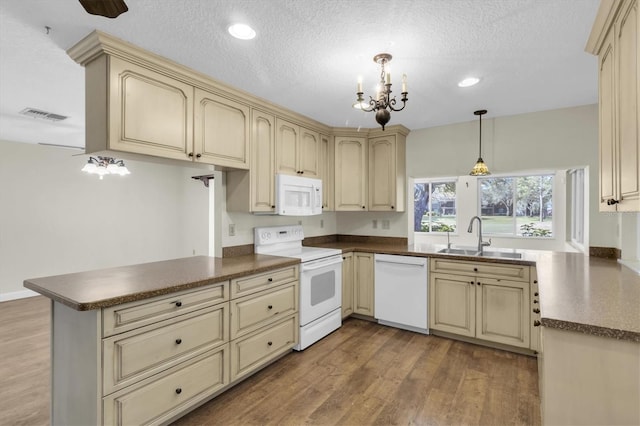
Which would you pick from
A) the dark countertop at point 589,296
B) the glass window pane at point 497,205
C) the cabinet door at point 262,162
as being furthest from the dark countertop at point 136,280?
the glass window pane at point 497,205

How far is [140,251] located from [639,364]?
657cm

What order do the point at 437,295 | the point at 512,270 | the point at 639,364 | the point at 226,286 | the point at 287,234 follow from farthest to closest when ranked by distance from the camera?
the point at 287,234
the point at 437,295
the point at 512,270
the point at 226,286
the point at 639,364

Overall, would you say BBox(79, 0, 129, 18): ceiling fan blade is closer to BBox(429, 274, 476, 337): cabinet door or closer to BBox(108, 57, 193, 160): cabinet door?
BBox(108, 57, 193, 160): cabinet door

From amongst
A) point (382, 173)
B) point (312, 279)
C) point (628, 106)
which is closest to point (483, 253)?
point (382, 173)

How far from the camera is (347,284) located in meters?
3.68

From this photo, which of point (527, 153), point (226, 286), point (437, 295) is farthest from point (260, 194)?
point (527, 153)

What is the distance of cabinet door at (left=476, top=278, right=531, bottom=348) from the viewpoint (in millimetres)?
2811

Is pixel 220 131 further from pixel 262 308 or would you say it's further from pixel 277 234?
pixel 262 308

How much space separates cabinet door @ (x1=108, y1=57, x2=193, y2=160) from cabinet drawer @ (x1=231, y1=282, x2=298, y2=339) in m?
1.20

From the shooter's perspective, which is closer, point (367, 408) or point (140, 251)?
point (367, 408)

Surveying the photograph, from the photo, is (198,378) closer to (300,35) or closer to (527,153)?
(300,35)

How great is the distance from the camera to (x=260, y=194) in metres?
2.97

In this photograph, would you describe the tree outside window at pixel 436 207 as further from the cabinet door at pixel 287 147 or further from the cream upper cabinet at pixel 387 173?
the cabinet door at pixel 287 147

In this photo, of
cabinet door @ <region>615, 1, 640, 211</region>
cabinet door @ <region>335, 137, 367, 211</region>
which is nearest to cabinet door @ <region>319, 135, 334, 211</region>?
cabinet door @ <region>335, 137, 367, 211</region>
